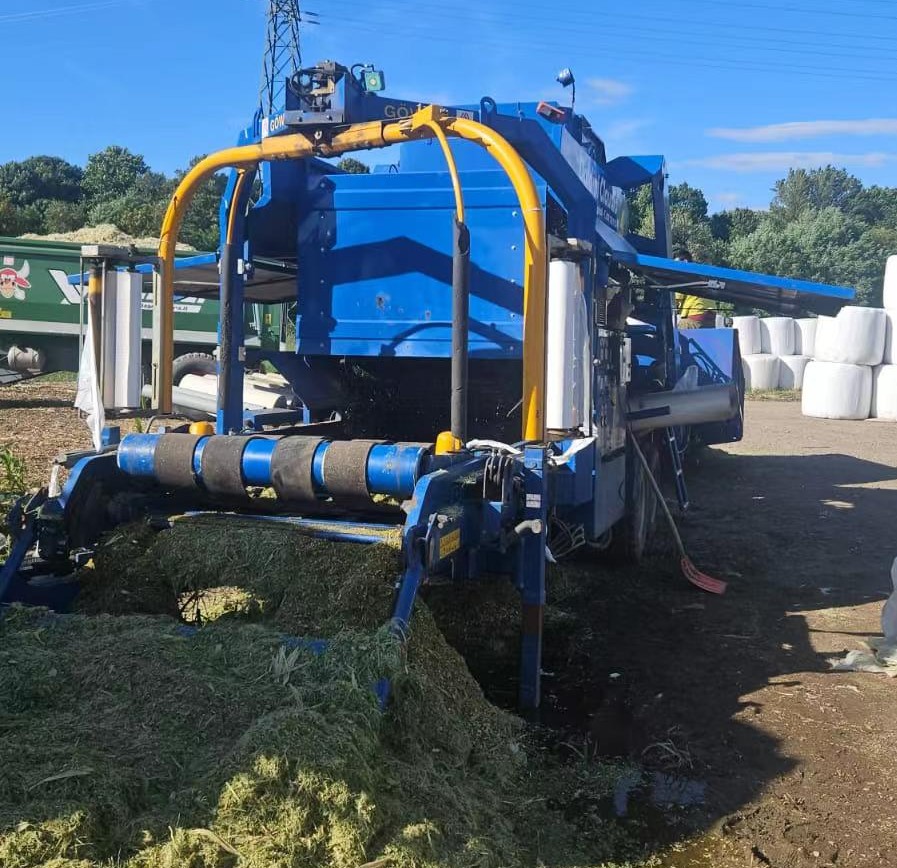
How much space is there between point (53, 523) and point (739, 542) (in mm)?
6197

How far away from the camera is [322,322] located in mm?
6059

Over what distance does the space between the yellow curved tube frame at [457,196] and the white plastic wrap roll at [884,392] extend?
53.9 feet

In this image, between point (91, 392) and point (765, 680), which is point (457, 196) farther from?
point (765, 680)

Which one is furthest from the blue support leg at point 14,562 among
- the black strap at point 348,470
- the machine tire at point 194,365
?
the machine tire at point 194,365

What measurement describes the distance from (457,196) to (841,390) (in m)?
16.7

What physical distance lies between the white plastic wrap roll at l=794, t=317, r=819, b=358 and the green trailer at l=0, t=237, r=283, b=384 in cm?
1550

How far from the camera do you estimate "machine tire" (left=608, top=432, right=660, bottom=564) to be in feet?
23.7

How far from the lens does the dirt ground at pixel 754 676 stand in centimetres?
369

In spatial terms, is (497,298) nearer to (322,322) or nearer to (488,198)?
(488,198)

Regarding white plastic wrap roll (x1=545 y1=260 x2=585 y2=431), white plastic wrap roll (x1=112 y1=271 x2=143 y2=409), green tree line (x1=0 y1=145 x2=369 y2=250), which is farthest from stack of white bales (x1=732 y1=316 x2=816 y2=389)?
white plastic wrap roll (x1=112 y1=271 x2=143 y2=409)

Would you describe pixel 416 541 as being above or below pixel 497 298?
below

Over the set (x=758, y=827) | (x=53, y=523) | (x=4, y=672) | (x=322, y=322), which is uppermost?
(x=322, y=322)

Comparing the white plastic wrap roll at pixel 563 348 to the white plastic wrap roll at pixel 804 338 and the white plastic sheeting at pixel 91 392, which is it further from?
the white plastic wrap roll at pixel 804 338

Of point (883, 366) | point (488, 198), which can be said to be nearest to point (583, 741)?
point (488, 198)
